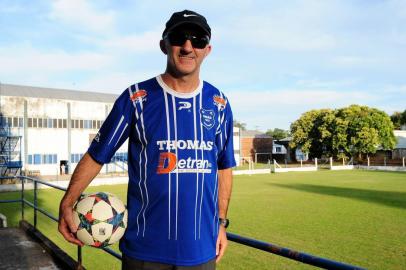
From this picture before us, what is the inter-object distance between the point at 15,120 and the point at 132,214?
3750 cm

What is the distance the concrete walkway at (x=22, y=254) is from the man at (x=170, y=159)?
3517 mm

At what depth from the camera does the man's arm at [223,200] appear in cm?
247

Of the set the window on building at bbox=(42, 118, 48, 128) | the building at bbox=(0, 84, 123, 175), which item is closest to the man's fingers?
the building at bbox=(0, 84, 123, 175)

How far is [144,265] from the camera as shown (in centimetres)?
215

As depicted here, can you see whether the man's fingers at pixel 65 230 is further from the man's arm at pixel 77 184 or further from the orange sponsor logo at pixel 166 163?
the orange sponsor logo at pixel 166 163

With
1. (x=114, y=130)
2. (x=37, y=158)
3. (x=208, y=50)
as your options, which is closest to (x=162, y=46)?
(x=208, y=50)

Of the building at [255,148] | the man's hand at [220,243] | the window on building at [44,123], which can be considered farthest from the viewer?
the building at [255,148]

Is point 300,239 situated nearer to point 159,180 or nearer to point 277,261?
point 277,261

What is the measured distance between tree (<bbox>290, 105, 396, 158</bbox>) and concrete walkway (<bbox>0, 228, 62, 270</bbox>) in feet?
153

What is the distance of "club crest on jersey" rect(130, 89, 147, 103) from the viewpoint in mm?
2234

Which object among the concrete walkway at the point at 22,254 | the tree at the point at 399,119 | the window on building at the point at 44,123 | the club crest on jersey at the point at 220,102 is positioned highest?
the tree at the point at 399,119

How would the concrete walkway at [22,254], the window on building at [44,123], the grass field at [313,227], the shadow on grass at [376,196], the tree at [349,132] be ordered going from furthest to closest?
the tree at [349,132]
the window on building at [44,123]
the shadow on grass at [376,196]
the grass field at [313,227]
the concrete walkway at [22,254]

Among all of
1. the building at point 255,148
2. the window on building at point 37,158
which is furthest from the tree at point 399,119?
the window on building at point 37,158

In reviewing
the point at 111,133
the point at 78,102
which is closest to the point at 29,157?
the point at 78,102
